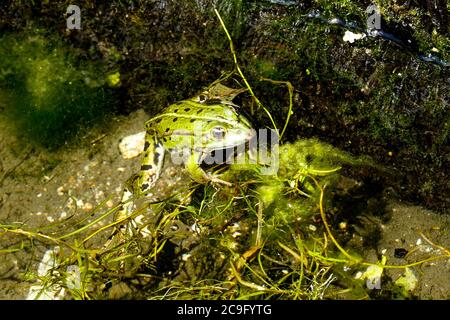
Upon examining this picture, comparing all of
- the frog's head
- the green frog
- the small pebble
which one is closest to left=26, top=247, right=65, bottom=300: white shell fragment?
the small pebble

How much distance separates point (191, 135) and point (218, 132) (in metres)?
0.23

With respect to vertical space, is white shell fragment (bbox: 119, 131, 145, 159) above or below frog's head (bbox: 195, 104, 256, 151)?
below

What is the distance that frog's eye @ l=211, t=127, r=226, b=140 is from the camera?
10.5 feet

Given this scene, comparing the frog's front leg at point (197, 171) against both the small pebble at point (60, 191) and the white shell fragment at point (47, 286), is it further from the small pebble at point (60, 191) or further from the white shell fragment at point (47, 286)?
the white shell fragment at point (47, 286)

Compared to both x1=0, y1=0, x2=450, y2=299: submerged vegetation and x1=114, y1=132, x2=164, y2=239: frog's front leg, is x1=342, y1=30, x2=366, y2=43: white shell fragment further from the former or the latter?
x1=114, y1=132, x2=164, y2=239: frog's front leg

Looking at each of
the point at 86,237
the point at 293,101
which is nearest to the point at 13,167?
the point at 86,237

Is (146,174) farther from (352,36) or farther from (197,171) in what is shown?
(352,36)

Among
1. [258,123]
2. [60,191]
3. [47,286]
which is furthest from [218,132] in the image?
[47,286]

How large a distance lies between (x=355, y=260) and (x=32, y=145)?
8.57ft

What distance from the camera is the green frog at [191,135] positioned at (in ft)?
10.5

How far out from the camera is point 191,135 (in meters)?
3.35

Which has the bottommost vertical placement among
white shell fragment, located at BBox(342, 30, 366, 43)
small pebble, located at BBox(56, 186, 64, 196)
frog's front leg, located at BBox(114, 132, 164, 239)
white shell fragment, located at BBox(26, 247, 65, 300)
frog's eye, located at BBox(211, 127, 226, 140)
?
white shell fragment, located at BBox(26, 247, 65, 300)

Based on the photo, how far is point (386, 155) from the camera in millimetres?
3227
